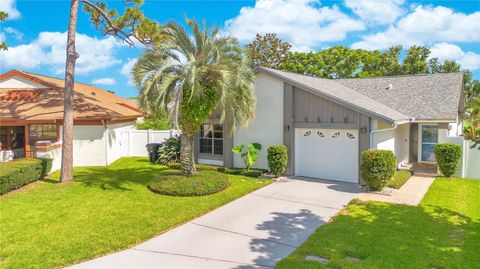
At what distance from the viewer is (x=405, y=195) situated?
11016mm

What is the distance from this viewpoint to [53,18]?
1694 centimetres

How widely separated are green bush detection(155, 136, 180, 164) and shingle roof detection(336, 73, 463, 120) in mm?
11481

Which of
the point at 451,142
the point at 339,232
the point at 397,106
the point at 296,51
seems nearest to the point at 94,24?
the point at 339,232

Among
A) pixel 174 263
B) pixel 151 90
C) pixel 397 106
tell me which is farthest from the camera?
pixel 397 106

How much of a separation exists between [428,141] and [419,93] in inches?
108

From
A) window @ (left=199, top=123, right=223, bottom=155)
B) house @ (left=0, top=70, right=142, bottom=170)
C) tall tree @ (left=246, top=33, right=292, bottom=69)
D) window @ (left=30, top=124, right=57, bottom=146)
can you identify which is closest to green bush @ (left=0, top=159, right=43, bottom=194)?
house @ (left=0, top=70, right=142, bottom=170)

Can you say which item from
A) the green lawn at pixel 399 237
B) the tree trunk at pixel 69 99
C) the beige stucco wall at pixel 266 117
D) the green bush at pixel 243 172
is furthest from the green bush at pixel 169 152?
the green lawn at pixel 399 237

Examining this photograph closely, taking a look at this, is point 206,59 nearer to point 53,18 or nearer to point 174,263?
point 174,263

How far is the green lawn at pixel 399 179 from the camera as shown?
474 inches

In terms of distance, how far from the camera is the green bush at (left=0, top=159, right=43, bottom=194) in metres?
11.1

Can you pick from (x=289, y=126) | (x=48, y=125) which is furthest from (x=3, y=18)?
(x=289, y=126)

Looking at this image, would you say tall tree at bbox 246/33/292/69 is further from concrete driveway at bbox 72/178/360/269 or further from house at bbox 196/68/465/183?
concrete driveway at bbox 72/178/360/269

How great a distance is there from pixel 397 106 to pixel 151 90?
12500mm

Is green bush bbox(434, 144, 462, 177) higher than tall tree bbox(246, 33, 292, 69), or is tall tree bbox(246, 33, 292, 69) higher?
tall tree bbox(246, 33, 292, 69)
